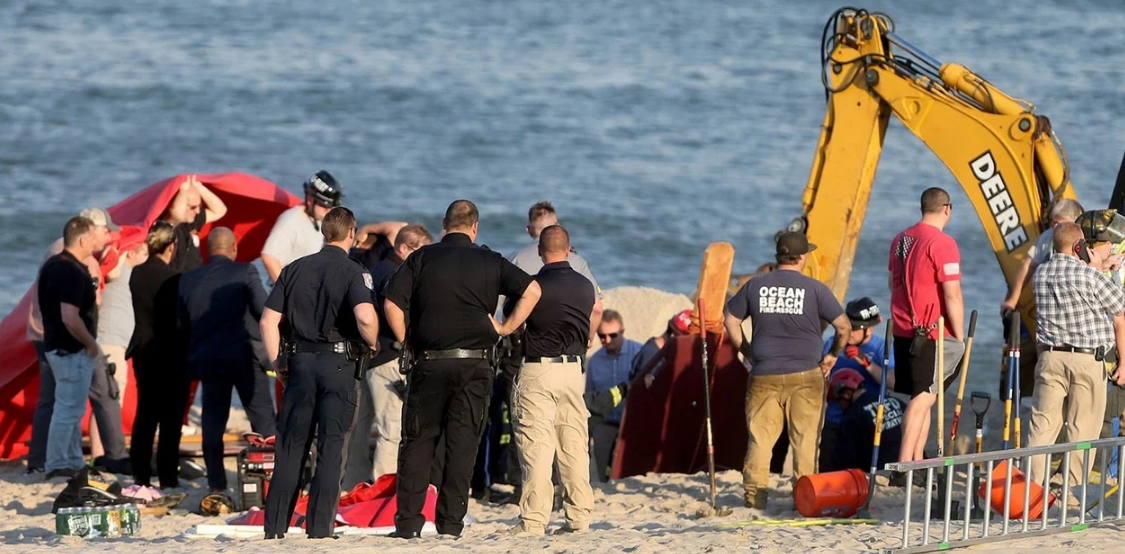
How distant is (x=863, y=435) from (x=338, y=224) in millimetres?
3722

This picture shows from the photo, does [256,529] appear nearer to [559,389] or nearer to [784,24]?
[559,389]

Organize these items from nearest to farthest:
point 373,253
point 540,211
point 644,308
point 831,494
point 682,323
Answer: point 831,494
point 540,211
point 373,253
point 682,323
point 644,308

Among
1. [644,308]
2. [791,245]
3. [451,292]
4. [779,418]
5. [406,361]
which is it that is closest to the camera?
[451,292]

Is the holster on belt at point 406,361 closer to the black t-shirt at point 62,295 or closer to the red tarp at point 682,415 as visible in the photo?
the red tarp at point 682,415

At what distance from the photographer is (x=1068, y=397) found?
9.21 metres

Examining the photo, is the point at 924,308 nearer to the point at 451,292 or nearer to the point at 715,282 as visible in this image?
the point at 715,282

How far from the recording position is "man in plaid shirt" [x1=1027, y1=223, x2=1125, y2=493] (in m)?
9.01

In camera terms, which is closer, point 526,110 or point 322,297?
point 322,297

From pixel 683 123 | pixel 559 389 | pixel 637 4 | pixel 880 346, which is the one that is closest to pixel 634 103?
pixel 683 123

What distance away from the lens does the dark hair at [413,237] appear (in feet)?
31.3

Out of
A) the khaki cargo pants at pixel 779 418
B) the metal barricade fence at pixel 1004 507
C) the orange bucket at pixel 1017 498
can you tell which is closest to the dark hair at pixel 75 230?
the khaki cargo pants at pixel 779 418

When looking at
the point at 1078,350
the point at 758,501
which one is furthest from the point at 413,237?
the point at 1078,350

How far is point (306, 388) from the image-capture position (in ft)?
27.0

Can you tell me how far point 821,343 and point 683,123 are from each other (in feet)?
84.4
